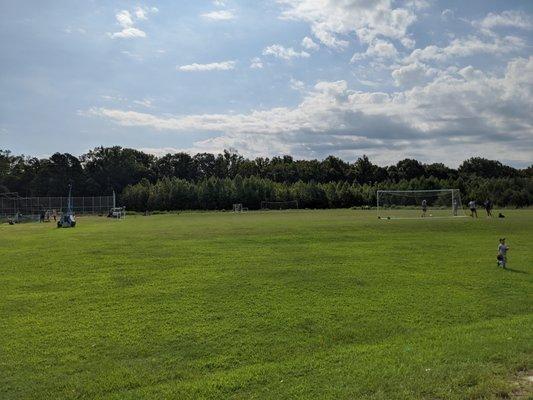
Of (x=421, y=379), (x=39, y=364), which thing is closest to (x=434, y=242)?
(x=421, y=379)

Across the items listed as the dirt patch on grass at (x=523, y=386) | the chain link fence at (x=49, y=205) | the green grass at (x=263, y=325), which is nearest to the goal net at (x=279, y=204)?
the chain link fence at (x=49, y=205)

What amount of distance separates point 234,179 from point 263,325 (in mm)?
111747

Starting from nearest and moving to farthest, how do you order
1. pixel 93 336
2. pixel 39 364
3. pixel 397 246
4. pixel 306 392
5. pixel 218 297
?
pixel 306 392, pixel 39 364, pixel 93 336, pixel 218 297, pixel 397 246

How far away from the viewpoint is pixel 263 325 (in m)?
10.9

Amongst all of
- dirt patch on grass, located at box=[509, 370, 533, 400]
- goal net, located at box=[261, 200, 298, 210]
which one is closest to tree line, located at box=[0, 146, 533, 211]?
goal net, located at box=[261, 200, 298, 210]

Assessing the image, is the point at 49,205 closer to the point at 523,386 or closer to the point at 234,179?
the point at 234,179

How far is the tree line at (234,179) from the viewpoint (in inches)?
4343

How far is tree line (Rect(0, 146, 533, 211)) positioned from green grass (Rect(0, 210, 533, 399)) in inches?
3198

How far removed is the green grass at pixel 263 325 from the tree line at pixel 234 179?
81222 millimetres

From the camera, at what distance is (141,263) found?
1909 centimetres

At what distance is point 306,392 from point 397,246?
1821cm

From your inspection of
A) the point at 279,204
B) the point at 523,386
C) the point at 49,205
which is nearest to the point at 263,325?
the point at 523,386

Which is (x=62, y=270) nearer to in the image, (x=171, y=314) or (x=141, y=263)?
(x=141, y=263)

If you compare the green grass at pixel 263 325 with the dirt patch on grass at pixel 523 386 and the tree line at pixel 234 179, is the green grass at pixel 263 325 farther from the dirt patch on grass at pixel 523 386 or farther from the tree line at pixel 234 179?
the tree line at pixel 234 179
